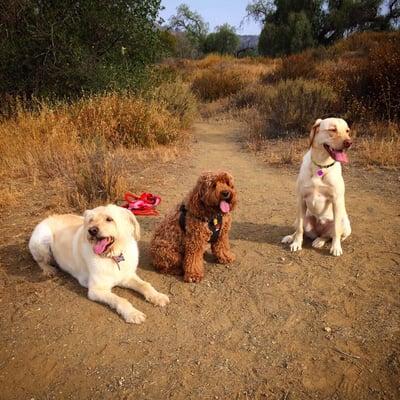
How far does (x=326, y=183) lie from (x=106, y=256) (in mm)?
2236

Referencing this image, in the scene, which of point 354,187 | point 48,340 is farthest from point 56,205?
point 354,187

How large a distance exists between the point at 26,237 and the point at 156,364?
265cm

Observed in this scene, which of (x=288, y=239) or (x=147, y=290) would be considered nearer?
(x=147, y=290)

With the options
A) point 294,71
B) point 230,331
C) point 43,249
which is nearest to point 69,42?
point 43,249

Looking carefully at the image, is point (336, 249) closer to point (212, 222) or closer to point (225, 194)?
point (212, 222)

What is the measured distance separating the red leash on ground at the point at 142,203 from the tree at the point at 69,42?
15.2 ft

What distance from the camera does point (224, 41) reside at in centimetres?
3944

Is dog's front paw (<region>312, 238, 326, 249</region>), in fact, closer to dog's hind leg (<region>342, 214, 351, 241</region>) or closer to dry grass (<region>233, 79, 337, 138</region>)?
dog's hind leg (<region>342, 214, 351, 241</region>)

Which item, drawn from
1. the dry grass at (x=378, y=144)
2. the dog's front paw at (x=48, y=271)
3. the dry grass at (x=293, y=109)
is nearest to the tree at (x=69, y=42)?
the dry grass at (x=293, y=109)

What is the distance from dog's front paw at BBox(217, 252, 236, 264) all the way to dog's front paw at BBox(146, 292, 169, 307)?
79 centimetres

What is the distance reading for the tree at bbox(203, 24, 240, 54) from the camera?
39156 mm

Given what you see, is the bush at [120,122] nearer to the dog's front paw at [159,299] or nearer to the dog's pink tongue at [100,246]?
the dog's pink tongue at [100,246]

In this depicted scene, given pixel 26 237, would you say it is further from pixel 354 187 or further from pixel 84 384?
pixel 354 187

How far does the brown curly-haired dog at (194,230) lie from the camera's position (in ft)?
10.7
